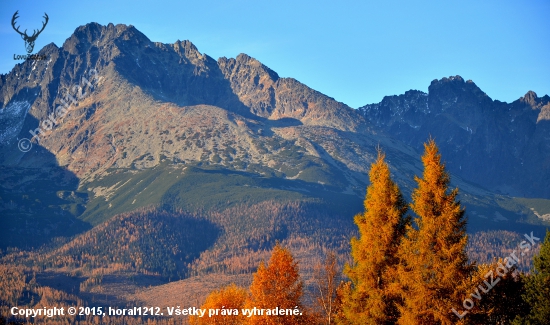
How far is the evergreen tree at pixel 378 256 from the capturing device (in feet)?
165

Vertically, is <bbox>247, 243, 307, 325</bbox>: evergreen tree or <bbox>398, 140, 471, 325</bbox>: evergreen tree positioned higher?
<bbox>398, 140, 471, 325</bbox>: evergreen tree

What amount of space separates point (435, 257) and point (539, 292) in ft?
44.9

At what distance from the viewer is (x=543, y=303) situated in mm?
52312

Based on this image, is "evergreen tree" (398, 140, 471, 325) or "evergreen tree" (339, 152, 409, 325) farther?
"evergreen tree" (339, 152, 409, 325)

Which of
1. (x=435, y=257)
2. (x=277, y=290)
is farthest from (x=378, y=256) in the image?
(x=277, y=290)

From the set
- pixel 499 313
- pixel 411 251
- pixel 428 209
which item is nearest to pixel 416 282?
pixel 411 251

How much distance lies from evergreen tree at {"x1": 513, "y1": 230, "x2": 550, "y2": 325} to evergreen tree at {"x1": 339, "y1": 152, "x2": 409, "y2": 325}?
1233 cm

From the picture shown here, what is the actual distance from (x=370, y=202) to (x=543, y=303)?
57.3 ft

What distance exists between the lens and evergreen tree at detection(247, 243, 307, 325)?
60281 mm

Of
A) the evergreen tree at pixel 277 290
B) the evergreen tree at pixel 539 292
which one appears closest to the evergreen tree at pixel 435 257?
the evergreen tree at pixel 539 292

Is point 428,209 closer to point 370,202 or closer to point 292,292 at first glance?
point 370,202

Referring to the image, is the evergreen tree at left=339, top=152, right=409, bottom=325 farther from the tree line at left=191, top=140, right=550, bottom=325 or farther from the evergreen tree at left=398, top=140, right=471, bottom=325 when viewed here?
the evergreen tree at left=398, top=140, right=471, bottom=325

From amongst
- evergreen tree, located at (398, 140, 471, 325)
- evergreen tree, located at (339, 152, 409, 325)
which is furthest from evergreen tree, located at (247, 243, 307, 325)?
evergreen tree, located at (398, 140, 471, 325)

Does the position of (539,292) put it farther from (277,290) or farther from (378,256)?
(277,290)
